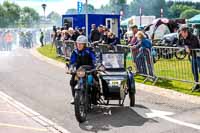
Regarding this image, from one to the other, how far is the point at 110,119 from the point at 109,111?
2.60 ft

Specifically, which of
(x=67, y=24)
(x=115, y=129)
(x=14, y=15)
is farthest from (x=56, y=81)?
(x=14, y=15)

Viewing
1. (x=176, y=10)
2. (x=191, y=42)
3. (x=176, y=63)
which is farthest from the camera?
(x=176, y=10)

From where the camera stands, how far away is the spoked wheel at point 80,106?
853cm

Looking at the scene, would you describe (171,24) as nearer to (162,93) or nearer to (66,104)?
(162,93)

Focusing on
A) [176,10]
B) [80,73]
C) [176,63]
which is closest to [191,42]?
[176,63]

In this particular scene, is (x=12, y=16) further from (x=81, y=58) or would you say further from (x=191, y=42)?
(x=81, y=58)

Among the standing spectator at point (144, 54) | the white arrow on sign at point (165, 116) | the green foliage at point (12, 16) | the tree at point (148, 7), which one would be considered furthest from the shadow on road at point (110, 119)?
the tree at point (148, 7)

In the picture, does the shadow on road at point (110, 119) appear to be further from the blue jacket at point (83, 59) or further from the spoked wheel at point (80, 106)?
the blue jacket at point (83, 59)

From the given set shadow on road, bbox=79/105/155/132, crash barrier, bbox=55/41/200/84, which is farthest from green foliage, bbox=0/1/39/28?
shadow on road, bbox=79/105/155/132

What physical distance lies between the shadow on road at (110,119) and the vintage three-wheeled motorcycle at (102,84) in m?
0.16

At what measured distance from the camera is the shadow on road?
837cm

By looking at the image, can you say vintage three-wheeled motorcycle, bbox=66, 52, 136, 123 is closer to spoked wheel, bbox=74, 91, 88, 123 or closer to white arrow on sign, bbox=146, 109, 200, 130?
spoked wheel, bbox=74, 91, 88, 123

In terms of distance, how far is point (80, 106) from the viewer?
8641 millimetres

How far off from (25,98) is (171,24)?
771 inches
